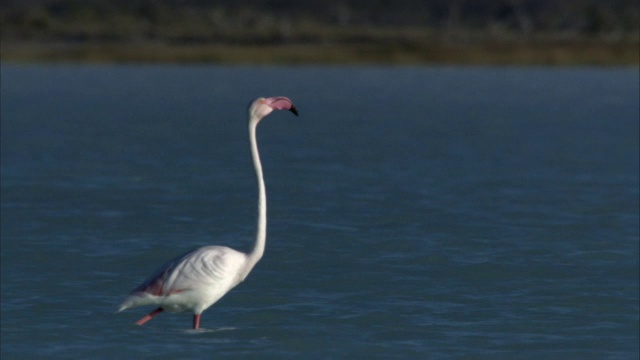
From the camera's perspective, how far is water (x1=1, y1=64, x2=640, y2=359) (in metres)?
11.9

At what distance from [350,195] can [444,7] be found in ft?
430

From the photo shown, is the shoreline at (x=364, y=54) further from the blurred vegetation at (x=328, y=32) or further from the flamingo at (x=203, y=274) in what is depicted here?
the flamingo at (x=203, y=274)

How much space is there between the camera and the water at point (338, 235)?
39.0 feet

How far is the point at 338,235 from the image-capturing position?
17.1 meters

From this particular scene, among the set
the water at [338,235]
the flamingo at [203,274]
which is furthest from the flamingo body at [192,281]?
the water at [338,235]

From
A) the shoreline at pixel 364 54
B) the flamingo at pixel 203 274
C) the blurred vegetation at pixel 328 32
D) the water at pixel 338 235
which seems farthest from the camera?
the blurred vegetation at pixel 328 32

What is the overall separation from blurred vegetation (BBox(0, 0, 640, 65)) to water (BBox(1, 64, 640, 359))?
40.0 metres

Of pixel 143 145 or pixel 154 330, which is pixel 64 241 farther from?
pixel 143 145

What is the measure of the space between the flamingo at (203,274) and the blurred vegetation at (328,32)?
6466 cm

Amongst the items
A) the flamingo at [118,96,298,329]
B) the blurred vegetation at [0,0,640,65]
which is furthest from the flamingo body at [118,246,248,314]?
the blurred vegetation at [0,0,640,65]

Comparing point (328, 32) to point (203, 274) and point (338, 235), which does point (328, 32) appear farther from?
point (203, 274)

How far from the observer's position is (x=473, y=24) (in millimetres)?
135250

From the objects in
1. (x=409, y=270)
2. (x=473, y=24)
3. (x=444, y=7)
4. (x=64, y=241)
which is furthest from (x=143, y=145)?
(x=444, y=7)

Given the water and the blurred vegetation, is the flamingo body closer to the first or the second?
the water
